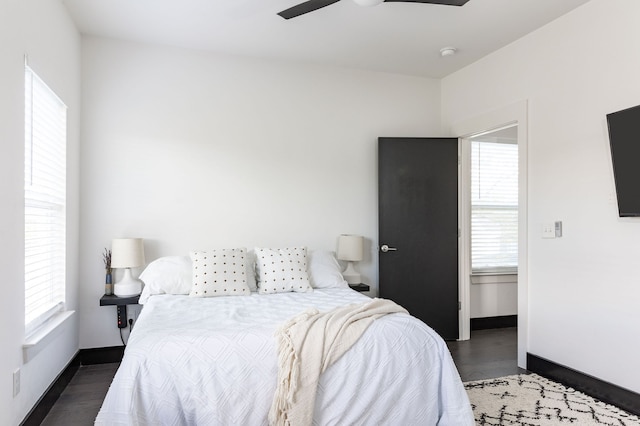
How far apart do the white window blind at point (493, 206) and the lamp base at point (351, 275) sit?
156 cm

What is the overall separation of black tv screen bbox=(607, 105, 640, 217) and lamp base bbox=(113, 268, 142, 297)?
140 inches

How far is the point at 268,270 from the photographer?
3.48m

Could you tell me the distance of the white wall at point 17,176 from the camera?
2.05 meters

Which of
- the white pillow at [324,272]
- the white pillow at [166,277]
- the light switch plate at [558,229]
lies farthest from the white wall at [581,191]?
the white pillow at [166,277]

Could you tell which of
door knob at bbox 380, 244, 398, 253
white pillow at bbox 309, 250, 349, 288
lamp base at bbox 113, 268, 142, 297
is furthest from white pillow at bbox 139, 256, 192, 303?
door knob at bbox 380, 244, 398, 253

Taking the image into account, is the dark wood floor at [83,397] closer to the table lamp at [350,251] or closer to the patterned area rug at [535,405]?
the table lamp at [350,251]

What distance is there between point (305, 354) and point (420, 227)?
2532 mm

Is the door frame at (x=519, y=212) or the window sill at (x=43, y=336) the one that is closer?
the window sill at (x=43, y=336)

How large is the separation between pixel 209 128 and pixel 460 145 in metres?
2.52

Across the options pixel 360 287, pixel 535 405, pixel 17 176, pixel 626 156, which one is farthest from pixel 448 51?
pixel 17 176

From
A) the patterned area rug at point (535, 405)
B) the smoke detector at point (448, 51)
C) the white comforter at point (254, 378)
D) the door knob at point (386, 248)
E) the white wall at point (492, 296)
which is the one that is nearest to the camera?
the white comforter at point (254, 378)

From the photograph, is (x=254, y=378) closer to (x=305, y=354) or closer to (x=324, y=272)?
(x=305, y=354)

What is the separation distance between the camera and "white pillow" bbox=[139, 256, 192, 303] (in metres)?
3.28

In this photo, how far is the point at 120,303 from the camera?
3342mm
